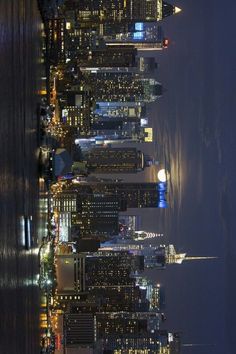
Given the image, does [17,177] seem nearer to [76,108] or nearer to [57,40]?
[57,40]

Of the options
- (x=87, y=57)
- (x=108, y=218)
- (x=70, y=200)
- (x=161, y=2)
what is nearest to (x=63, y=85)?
(x=70, y=200)

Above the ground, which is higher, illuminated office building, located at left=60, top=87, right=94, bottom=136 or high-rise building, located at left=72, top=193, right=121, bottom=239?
illuminated office building, located at left=60, top=87, right=94, bottom=136

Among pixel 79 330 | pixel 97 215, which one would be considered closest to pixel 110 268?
pixel 97 215

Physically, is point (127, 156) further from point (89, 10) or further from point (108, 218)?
point (89, 10)

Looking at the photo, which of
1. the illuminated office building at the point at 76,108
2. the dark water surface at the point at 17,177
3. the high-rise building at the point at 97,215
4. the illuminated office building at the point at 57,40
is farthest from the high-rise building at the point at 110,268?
the dark water surface at the point at 17,177

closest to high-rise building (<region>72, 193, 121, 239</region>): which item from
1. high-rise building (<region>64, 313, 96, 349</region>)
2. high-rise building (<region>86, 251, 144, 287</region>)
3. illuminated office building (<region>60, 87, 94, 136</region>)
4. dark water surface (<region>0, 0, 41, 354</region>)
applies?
high-rise building (<region>86, 251, 144, 287</region>)

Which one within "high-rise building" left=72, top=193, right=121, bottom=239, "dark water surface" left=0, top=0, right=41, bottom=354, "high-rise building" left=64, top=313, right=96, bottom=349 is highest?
"dark water surface" left=0, top=0, right=41, bottom=354

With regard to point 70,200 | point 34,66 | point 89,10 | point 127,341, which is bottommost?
point 127,341

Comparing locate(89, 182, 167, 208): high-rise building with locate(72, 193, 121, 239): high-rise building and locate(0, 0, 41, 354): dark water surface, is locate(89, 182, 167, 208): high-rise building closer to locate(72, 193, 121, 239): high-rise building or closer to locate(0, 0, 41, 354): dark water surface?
locate(72, 193, 121, 239): high-rise building
